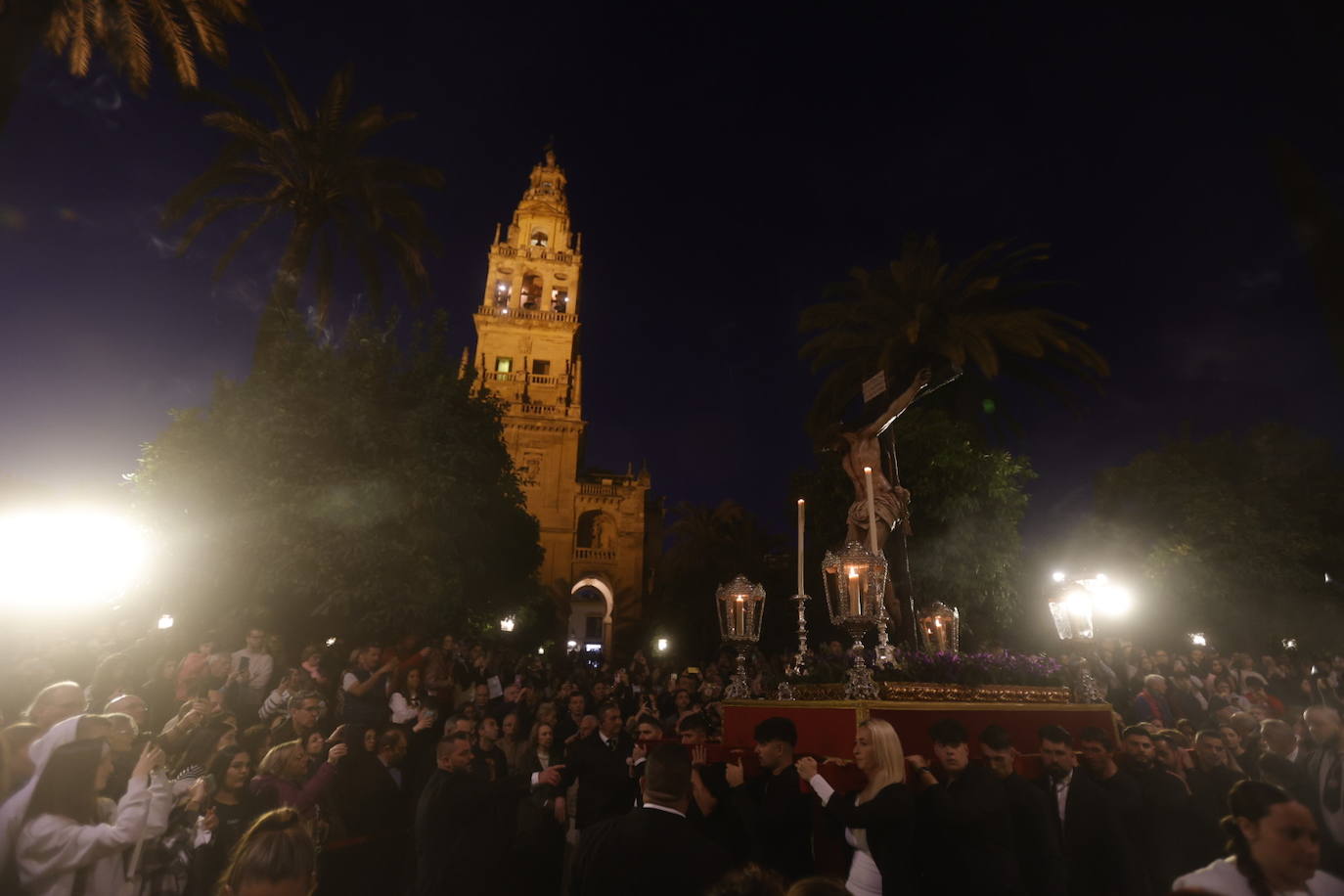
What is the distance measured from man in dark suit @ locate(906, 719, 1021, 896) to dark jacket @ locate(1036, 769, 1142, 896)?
29.4 inches

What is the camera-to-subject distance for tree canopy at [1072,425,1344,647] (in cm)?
2469

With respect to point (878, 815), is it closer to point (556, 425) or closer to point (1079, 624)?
point (1079, 624)

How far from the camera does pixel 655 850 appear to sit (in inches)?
125

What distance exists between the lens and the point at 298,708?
608 centimetres

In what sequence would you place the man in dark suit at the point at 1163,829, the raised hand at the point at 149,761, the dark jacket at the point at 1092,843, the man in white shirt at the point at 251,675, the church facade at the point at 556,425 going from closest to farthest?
the raised hand at the point at 149,761 → the dark jacket at the point at 1092,843 → the man in dark suit at the point at 1163,829 → the man in white shirt at the point at 251,675 → the church facade at the point at 556,425

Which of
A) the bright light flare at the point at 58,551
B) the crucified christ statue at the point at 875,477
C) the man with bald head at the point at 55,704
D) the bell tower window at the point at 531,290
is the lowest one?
the man with bald head at the point at 55,704

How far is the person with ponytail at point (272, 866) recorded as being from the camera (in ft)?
8.76

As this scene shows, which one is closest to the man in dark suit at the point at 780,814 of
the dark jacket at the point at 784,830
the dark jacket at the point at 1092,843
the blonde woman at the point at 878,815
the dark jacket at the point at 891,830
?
the dark jacket at the point at 784,830

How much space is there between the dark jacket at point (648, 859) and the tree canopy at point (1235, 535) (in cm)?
3014

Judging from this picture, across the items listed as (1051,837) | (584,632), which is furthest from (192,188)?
(584,632)

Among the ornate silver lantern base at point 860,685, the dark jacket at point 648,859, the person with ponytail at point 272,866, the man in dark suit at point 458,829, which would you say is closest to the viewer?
the person with ponytail at point 272,866

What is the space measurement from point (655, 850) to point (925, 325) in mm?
16233

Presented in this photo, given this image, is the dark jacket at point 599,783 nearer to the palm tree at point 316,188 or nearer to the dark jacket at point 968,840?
the dark jacket at point 968,840

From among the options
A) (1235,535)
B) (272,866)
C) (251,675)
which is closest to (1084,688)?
(272,866)
